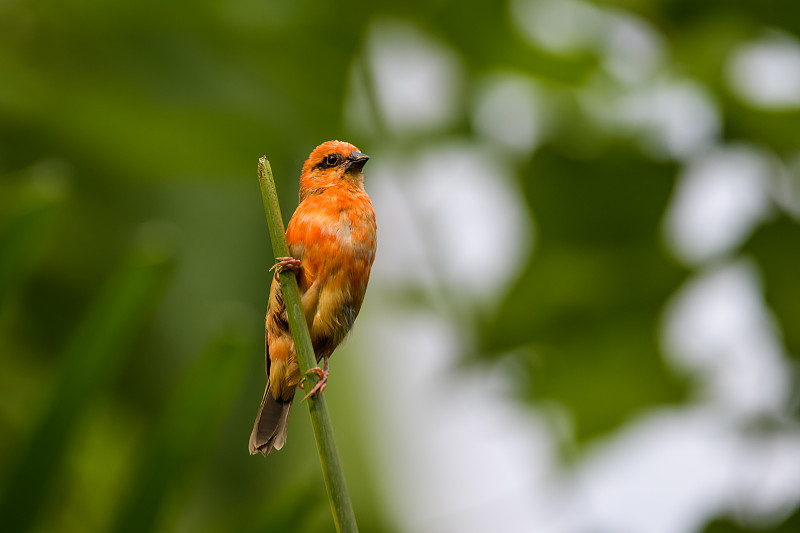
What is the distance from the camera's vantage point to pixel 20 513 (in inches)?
33.0

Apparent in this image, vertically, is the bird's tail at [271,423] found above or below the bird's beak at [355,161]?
below

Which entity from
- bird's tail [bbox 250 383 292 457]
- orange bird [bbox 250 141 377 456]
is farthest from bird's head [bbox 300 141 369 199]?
bird's tail [bbox 250 383 292 457]

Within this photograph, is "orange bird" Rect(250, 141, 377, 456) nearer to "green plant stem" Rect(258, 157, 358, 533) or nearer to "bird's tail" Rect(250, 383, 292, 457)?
"bird's tail" Rect(250, 383, 292, 457)

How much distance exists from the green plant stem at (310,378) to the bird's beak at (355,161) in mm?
187

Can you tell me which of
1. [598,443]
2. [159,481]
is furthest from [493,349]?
[159,481]

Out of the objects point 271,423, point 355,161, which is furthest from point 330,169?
point 271,423

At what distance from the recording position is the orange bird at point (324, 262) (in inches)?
21.4

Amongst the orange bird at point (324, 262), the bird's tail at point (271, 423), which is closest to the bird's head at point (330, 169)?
the orange bird at point (324, 262)

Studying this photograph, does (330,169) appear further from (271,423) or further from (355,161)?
(271,423)

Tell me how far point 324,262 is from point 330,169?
75mm

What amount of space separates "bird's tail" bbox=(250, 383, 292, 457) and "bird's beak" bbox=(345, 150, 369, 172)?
18 centimetres

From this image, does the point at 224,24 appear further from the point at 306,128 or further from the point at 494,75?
the point at 494,75

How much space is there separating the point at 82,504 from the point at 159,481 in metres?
0.82

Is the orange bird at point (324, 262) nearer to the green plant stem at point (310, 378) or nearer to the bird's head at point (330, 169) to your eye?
the bird's head at point (330, 169)
